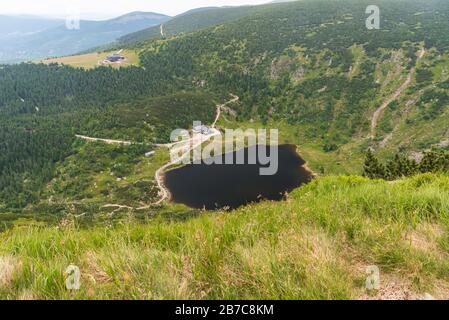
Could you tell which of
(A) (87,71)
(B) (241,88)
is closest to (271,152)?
(B) (241,88)

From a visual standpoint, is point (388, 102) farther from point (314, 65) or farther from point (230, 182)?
point (230, 182)

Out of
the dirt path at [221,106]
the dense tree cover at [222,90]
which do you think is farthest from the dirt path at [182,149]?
the dense tree cover at [222,90]

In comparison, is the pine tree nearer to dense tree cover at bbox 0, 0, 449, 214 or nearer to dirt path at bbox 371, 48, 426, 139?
dense tree cover at bbox 0, 0, 449, 214

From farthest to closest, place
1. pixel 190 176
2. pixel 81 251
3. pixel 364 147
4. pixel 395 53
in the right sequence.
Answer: pixel 395 53
pixel 364 147
pixel 190 176
pixel 81 251

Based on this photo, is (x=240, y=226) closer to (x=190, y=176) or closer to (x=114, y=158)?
(x=190, y=176)

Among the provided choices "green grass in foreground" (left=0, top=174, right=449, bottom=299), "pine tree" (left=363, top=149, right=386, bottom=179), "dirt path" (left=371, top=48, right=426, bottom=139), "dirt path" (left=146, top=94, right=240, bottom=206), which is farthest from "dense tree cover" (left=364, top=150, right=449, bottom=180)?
"dirt path" (left=371, top=48, right=426, bottom=139)

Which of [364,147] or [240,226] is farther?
[364,147]
